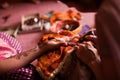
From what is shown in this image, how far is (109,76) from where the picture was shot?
1.90 feet

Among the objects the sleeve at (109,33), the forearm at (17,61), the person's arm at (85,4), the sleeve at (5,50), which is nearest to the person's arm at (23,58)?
the forearm at (17,61)

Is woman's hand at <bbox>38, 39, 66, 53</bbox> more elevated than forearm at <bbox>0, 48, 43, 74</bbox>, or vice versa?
woman's hand at <bbox>38, 39, 66, 53</bbox>

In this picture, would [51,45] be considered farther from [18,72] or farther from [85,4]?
[85,4]

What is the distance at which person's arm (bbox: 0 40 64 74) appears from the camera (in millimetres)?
1061

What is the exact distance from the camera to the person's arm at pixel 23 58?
1061mm

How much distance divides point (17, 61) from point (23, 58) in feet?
0.11

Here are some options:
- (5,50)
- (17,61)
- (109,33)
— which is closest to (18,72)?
(17,61)

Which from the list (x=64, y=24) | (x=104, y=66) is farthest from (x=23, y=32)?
(x=104, y=66)

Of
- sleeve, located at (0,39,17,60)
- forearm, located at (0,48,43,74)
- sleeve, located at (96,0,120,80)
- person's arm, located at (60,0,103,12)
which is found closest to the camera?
sleeve, located at (96,0,120,80)

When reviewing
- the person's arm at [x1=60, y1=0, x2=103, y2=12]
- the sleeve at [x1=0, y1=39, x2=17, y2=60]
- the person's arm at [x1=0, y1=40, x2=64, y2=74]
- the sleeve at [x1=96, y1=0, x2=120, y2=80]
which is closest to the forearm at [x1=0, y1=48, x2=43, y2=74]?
the person's arm at [x1=0, y1=40, x2=64, y2=74]

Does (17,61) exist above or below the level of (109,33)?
below

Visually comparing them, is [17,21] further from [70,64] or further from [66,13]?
[70,64]

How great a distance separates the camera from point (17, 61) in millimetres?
1086

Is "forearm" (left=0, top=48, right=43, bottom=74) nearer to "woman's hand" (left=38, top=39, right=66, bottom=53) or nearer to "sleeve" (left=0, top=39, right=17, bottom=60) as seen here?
"woman's hand" (left=38, top=39, right=66, bottom=53)
